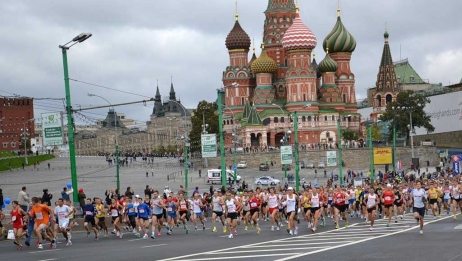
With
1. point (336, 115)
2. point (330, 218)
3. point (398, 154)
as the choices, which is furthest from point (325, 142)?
point (330, 218)

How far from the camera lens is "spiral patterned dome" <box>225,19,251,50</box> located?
132 meters

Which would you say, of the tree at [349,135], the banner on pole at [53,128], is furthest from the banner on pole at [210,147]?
the tree at [349,135]

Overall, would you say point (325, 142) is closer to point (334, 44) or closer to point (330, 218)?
point (334, 44)

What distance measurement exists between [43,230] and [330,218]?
1746 cm

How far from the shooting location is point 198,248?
2283 cm

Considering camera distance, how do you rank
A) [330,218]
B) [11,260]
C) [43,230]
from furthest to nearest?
[330,218]
[43,230]
[11,260]

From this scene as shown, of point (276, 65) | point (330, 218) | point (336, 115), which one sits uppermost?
point (276, 65)

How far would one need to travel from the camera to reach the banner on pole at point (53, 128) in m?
33.2

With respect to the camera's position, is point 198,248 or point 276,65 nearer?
point 198,248

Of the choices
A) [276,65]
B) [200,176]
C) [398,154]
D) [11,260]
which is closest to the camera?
[11,260]

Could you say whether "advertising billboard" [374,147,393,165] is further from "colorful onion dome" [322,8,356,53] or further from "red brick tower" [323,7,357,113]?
"colorful onion dome" [322,8,356,53]

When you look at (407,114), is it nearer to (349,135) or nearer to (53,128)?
(349,135)

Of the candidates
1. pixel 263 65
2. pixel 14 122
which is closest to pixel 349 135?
pixel 263 65

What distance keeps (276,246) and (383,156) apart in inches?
2673
